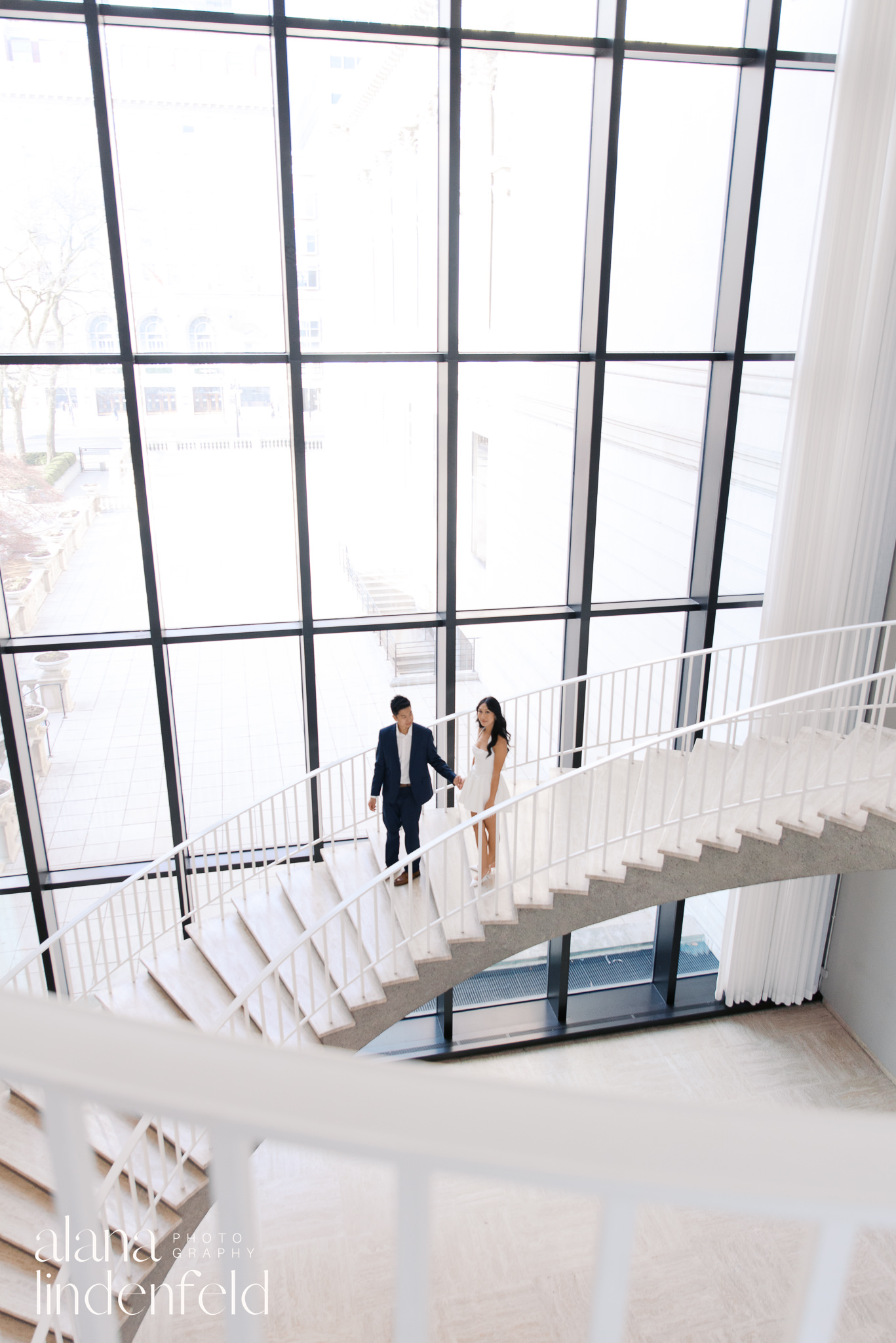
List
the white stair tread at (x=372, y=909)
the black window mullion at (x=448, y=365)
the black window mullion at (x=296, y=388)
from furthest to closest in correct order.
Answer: the black window mullion at (x=448, y=365), the black window mullion at (x=296, y=388), the white stair tread at (x=372, y=909)

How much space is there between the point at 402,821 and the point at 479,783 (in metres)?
0.62

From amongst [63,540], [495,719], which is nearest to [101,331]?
[63,540]

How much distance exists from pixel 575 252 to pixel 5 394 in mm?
3865

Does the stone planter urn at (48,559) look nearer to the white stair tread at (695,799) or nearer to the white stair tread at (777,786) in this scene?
the white stair tread at (695,799)

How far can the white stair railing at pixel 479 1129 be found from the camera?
1.36 feet

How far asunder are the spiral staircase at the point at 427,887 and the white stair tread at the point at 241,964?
13 millimetres

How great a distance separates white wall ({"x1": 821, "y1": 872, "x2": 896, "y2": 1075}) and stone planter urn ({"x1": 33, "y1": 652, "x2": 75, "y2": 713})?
617cm

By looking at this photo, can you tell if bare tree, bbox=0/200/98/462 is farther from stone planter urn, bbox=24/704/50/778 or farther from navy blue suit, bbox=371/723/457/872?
navy blue suit, bbox=371/723/457/872

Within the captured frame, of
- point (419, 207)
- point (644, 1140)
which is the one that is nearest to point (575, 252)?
point (419, 207)

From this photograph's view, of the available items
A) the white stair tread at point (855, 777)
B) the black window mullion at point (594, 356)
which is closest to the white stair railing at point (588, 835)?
the white stair tread at point (855, 777)

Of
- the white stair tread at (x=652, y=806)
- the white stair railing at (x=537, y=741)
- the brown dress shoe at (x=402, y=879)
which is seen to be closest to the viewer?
the white stair tread at (x=652, y=806)

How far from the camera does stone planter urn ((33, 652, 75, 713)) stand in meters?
6.21

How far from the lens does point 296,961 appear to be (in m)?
5.24

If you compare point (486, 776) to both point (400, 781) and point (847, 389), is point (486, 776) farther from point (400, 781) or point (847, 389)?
point (847, 389)
